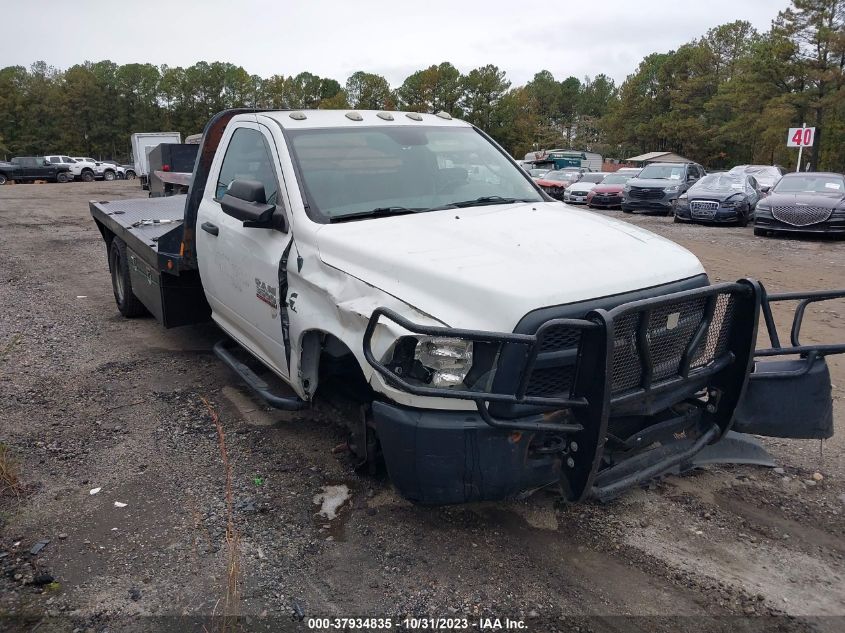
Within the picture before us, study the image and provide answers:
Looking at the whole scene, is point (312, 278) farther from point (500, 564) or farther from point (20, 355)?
point (20, 355)

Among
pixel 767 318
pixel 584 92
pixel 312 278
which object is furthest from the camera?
pixel 584 92

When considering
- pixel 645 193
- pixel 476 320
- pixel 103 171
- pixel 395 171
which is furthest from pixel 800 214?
pixel 103 171

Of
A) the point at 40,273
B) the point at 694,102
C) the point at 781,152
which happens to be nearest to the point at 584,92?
the point at 694,102

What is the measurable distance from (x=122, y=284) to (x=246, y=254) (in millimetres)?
3650

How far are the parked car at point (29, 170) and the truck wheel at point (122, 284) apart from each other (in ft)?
129

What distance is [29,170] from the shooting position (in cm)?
4125

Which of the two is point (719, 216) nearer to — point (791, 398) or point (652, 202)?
point (652, 202)

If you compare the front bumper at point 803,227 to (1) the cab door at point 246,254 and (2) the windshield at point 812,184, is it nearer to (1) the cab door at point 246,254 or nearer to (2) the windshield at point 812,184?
(2) the windshield at point 812,184

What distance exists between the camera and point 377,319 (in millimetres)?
2875

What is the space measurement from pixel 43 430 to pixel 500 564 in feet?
10.6

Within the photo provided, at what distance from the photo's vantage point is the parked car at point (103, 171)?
45.1m

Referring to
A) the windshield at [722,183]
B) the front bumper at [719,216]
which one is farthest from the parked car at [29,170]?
the front bumper at [719,216]

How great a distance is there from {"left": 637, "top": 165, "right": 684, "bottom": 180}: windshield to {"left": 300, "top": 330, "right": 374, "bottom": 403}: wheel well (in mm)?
19438

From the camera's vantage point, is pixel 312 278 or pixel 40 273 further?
pixel 40 273
